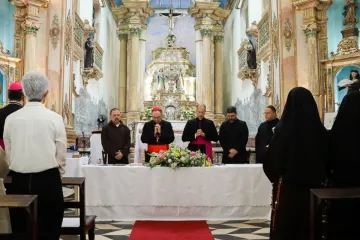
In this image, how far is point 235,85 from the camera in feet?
57.4

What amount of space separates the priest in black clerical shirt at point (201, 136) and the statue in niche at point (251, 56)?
23.9 feet

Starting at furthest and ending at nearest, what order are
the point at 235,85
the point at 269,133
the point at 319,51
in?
the point at 235,85 → the point at 319,51 → the point at 269,133

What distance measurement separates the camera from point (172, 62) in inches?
733

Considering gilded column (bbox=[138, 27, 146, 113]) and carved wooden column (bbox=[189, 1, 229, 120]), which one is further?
gilded column (bbox=[138, 27, 146, 113])

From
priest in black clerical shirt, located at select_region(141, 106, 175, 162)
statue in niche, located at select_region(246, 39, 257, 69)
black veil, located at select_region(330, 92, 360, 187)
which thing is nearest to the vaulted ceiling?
statue in niche, located at select_region(246, 39, 257, 69)

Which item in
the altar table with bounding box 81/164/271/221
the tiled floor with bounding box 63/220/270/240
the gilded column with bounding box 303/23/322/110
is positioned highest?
the gilded column with bounding box 303/23/322/110

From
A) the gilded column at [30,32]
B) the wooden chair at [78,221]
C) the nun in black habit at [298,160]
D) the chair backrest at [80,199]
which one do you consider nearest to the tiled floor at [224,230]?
the wooden chair at [78,221]

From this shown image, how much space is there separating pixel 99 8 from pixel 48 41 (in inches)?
275

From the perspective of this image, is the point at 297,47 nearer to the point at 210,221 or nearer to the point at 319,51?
the point at 319,51

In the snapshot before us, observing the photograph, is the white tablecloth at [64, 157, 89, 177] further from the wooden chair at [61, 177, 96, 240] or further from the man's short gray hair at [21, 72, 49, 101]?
the man's short gray hair at [21, 72, 49, 101]

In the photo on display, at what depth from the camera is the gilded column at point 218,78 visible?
59.1 feet

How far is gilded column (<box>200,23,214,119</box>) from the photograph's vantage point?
57.8 ft

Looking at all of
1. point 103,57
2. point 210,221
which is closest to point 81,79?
point 103,57

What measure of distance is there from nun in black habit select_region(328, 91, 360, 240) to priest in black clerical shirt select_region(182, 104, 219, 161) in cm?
374
